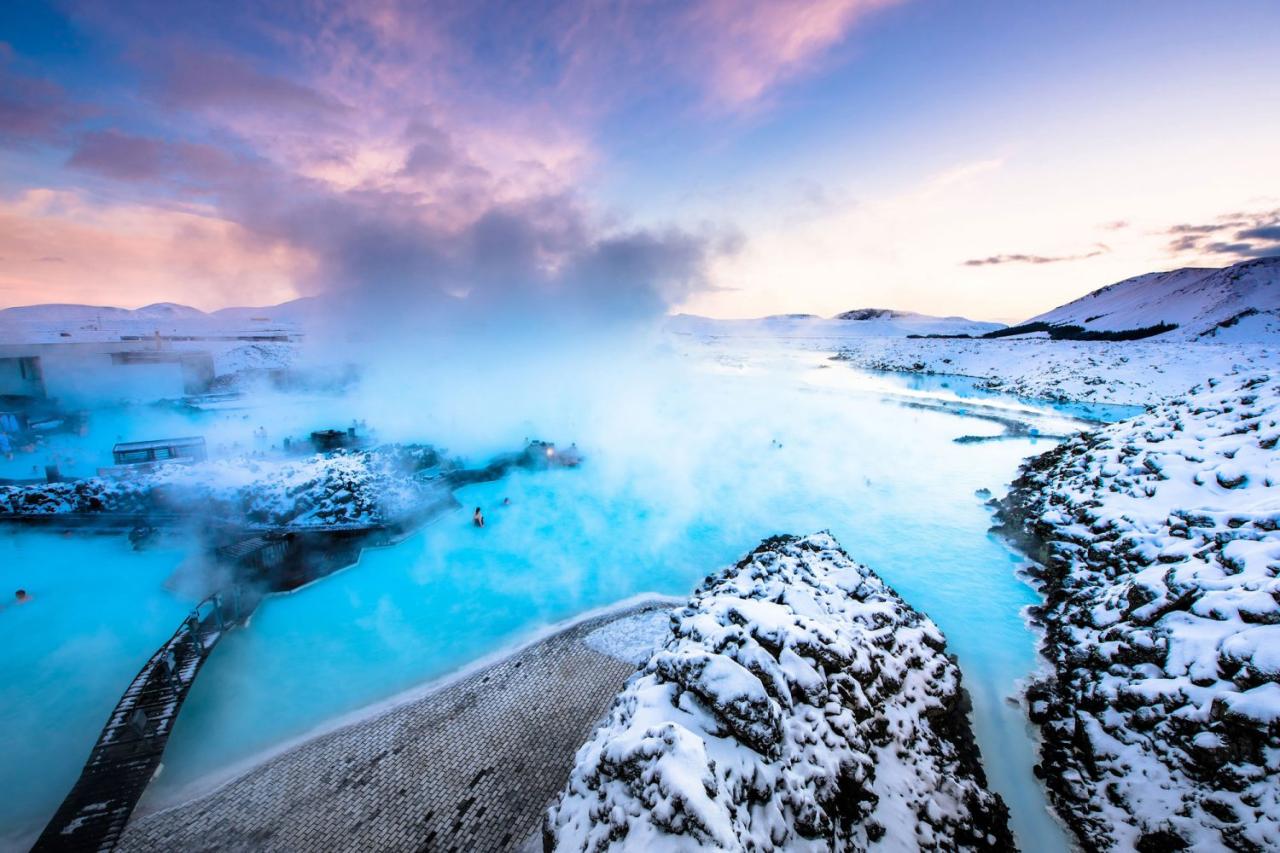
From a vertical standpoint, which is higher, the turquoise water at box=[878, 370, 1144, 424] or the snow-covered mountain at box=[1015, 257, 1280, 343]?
the snow-covered mountain at box=[1015, 257, 1280, 343]

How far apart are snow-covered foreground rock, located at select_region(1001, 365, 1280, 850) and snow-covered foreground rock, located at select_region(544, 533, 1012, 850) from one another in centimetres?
195

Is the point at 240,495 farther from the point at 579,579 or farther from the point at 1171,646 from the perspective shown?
the point at 1171,646

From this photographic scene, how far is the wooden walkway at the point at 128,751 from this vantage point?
7508 mm

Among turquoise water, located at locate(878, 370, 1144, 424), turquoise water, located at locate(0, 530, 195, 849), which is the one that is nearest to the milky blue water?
turquoise water, located at locate(0, 530, 195, 849)

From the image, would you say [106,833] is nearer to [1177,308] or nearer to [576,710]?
[576,710]

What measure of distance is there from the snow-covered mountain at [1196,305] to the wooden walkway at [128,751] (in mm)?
94536

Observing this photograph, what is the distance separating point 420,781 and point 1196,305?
123 meters

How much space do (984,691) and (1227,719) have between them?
4355 millimetres

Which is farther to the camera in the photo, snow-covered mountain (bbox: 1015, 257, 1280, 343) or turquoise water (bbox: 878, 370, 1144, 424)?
snow-covered mountain (bbox: 1015, 257, 1280, 343)

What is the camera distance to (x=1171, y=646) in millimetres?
8883

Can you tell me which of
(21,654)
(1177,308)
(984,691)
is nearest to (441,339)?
(21,654)

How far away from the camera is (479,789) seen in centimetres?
828

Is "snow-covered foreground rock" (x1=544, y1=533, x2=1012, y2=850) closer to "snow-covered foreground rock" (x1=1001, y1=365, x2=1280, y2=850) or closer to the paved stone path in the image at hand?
"snow-covered foreground rock" (x1=1001, y1=365, x2=1280, y2=850)

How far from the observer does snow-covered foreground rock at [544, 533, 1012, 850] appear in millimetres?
5871
